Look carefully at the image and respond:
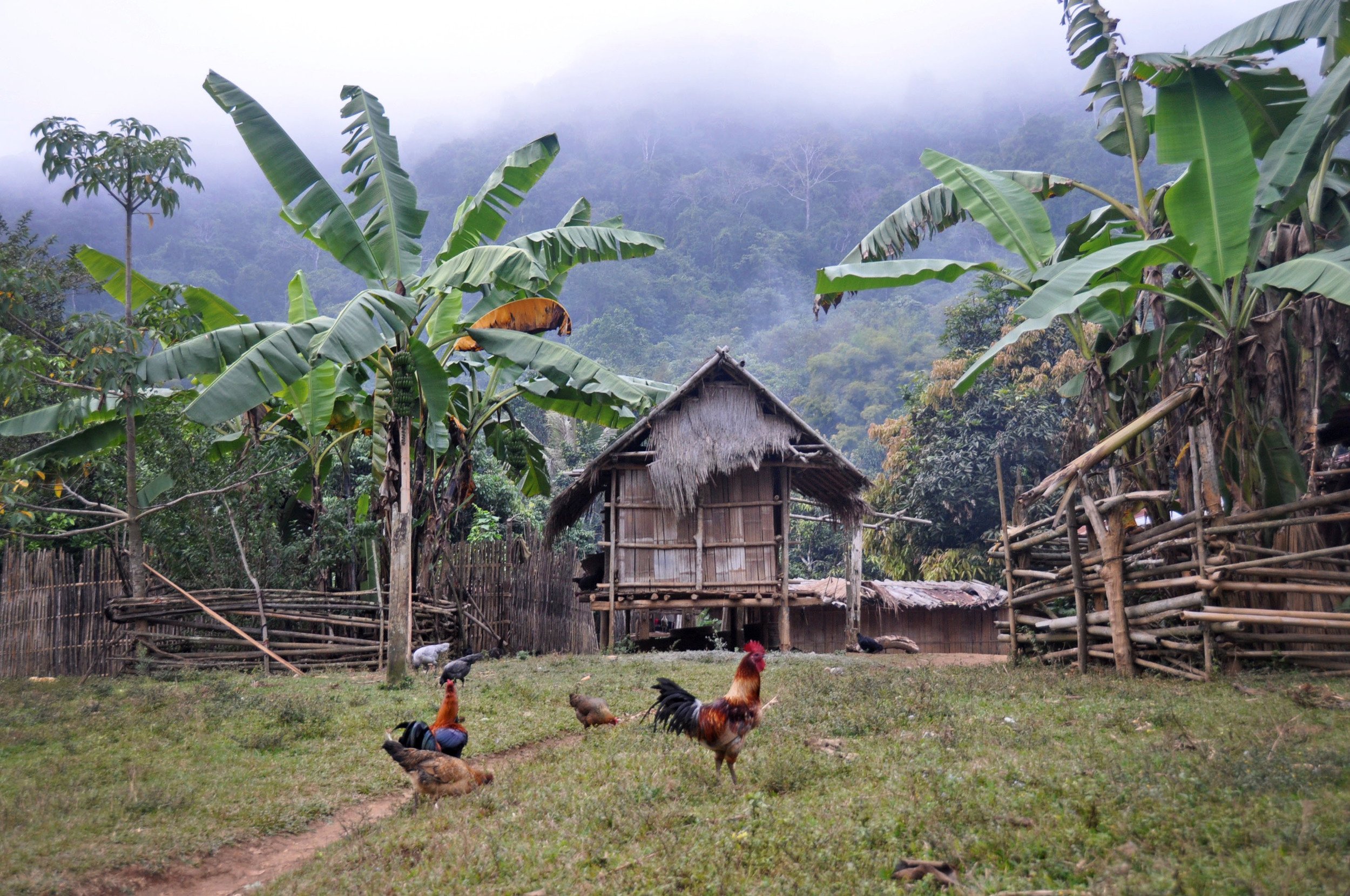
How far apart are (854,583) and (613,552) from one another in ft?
15.8

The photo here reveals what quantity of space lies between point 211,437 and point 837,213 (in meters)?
75.3

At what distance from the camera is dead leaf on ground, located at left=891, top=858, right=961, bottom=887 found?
354 cm

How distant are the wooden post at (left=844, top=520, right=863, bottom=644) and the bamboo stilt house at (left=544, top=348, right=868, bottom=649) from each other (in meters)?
0.04

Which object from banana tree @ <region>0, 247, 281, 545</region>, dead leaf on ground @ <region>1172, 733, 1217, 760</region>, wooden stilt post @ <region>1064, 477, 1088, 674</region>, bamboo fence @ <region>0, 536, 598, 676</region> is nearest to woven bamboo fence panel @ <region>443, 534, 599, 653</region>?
bamboo fence @ <region>0, 536, 598, 676</region>

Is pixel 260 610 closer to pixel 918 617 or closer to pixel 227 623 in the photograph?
pixel 227 623

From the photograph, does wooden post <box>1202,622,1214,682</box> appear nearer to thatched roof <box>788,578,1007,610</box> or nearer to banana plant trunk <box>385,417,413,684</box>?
banana plant trunk <box>385,417,413,684</box>

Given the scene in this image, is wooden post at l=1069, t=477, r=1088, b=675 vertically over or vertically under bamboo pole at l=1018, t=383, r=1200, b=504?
under

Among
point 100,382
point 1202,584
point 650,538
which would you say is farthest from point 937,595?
point 100,382

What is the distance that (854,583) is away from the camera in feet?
57.7

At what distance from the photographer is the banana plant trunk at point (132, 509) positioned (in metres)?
11.5

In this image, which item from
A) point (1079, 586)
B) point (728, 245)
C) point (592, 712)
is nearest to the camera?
point (592, 712)

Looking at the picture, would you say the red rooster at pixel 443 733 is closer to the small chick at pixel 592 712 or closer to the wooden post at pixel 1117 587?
the small chick at pixel 592 712

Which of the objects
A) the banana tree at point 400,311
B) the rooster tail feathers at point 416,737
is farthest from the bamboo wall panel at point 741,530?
the rooster tail feathers at point 416,737

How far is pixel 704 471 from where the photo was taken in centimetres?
1594
